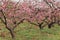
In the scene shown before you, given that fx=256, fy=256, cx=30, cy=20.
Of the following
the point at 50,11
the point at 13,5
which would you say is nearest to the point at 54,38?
the point at 50,11

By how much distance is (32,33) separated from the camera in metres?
11.4

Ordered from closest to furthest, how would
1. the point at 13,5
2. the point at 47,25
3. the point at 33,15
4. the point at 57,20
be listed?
the point at 13,5 < the point at 33,15 < the point at 57,20 < the point at 47,25

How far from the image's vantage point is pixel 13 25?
10.2 m

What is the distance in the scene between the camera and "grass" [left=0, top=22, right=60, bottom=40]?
1057 centimetres

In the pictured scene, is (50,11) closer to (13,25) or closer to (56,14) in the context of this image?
(56,14)

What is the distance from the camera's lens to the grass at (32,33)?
416 inches

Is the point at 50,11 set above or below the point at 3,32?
above

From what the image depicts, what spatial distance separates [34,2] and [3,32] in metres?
1.97

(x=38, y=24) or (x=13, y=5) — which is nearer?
(x=13, y=5)

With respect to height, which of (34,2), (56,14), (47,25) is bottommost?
(47,25)

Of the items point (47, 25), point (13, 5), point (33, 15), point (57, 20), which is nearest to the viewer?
point (13, 5)

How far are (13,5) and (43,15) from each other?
1.82 metres

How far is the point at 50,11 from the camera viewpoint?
11.2 metres

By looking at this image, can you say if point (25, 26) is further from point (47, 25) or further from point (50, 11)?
point (50, 11)
